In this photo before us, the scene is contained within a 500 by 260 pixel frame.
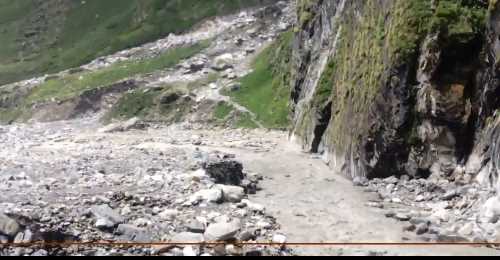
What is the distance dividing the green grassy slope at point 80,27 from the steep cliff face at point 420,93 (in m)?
83.6

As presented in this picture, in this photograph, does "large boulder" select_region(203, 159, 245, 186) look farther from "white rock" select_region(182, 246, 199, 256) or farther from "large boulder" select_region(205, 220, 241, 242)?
"white rock" select_region(182, 246, 199, 256)

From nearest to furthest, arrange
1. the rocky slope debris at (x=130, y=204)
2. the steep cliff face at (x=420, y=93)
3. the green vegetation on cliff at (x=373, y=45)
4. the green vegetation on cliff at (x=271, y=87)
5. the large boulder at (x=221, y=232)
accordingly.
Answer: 1. the large boulder at (x=221, y=232)
2. the rocky slope debris at (x=130, y=204)
3. the steep cliff face at (x=420, y=93)
4. the green vegetation on cliff at (x=373, y=45)
5. the green vegetation on cliff at (x=271, y=87)

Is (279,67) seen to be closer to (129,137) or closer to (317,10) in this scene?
(317,10)

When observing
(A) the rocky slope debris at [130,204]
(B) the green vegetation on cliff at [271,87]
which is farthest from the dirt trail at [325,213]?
(B) the green vegetation on cliff at [271,87]

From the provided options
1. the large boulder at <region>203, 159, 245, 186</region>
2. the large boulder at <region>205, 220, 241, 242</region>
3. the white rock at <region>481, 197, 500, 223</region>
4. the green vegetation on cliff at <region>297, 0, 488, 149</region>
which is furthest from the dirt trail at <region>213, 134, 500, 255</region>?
the green vegetation on cliff at <region>297, 0, 488, 149</region>

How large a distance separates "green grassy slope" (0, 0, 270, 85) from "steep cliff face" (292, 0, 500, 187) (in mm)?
83625

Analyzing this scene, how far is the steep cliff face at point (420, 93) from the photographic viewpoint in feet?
135

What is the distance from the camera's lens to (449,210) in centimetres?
3662

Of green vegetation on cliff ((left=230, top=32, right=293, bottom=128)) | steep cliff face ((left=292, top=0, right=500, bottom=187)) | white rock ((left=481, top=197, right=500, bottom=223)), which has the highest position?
steep cliff face ((left=292, top=0, right=500, bottom=187))

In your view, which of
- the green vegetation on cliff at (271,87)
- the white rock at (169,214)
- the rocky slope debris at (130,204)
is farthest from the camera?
the green vegetation on cliff at (271,87)

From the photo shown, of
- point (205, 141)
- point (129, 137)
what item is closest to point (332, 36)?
point (205, 141)

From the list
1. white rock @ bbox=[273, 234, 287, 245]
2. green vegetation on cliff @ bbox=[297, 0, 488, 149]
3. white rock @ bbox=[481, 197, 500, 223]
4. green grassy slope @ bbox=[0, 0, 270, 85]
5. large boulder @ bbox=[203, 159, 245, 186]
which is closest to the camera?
white rock @ bbox=[273, 234, 287, 245]

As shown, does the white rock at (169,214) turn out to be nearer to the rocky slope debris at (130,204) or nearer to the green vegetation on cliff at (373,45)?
the rocky slope debris at (130,204)

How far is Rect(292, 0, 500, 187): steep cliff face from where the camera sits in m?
41.2
